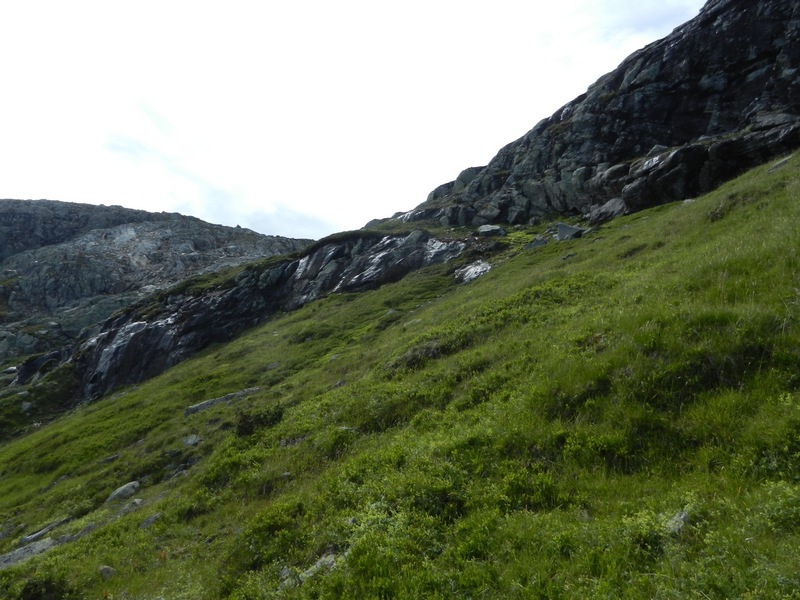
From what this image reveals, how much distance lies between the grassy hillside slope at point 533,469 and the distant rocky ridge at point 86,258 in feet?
401

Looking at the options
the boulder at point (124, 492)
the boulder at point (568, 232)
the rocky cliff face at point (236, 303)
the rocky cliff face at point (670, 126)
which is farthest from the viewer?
the rocky cliff face at point (236, 303)

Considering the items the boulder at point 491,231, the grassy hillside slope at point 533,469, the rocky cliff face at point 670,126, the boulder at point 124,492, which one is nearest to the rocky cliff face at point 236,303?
the boulder at point 491,231

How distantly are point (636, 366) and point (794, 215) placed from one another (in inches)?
488

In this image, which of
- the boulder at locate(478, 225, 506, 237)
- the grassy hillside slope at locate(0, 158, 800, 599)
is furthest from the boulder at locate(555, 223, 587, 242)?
the grassy hillside slope at locate(0, 158, 800, 599)

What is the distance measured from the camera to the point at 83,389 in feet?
233

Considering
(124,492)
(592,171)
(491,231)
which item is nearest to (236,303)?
(491,231)

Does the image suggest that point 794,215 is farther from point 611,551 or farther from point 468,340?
point 611,551

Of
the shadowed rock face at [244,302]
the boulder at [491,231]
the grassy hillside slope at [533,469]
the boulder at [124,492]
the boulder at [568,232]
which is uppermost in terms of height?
the shadowed rock face at [244,302]

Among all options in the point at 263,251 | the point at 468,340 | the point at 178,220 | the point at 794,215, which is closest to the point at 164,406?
the point at 468,340

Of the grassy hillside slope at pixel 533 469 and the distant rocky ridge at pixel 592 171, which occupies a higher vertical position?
the distant rocky ridge at pixel 592 171

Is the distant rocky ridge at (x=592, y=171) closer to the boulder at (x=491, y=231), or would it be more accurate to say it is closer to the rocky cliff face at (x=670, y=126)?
the rocky cliff face at (x=670, y=126)

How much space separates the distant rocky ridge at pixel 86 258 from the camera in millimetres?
124062

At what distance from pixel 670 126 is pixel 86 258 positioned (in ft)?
554

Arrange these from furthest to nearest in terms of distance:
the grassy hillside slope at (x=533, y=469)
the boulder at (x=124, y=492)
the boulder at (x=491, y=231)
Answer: the boulder at (x=491, y=231)
the boulder at (x=124, y=492)
the grassy hillside slope at (x=533, y=469)
